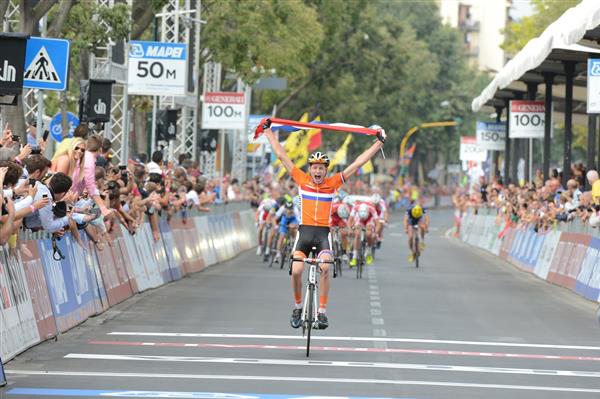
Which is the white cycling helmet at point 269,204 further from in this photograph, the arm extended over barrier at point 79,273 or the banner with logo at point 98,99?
the banner with logo at point 98,99

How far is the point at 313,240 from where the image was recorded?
16359 millimetres

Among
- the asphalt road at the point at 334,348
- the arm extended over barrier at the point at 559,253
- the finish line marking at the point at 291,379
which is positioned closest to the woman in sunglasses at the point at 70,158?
the asphalt road at the point at 334,348

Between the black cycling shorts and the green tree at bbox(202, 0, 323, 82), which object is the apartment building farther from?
the black cycling shorts

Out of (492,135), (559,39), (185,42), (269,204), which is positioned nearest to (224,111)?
(185,42)

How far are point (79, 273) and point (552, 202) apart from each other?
15211 millimetres

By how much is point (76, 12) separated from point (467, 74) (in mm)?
100912

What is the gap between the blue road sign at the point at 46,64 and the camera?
61.9 ft

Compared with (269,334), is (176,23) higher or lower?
higher

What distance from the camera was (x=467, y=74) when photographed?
12888cm

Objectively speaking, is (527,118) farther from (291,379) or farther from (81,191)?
(291,379)

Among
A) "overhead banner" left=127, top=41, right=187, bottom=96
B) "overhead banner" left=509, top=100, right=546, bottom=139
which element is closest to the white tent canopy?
"overhead banner" left=509, top=100, right=546, bottom=139

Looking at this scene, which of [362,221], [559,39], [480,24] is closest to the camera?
[559,39]

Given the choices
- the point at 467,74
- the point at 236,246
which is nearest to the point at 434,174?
the point at 467,74

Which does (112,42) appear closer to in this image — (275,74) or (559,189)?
(559,189)
